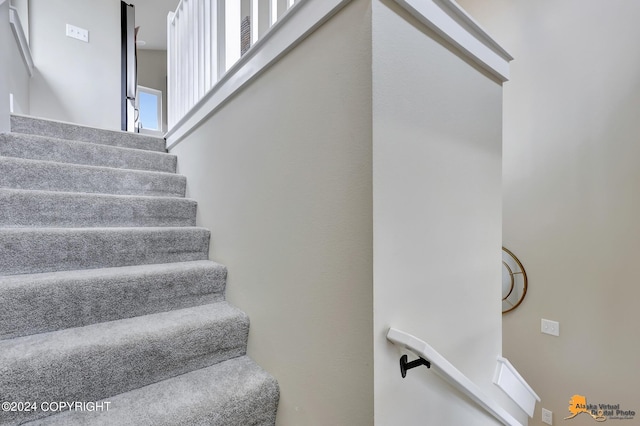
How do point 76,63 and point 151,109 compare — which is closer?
point 76,63

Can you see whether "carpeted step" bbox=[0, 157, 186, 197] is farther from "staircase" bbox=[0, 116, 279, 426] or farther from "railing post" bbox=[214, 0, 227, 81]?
"railing post" bbox=[214, 0, 227, 81]

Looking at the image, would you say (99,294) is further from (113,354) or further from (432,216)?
(432,216)

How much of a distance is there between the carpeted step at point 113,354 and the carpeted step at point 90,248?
333 mm

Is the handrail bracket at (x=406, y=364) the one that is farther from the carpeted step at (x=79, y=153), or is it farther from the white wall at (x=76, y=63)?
the white wall at (x=76, y=63)

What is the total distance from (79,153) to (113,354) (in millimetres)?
1472

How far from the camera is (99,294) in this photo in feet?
3.66

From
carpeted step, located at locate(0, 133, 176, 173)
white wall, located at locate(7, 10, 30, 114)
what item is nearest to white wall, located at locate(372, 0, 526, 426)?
carpeted step, located at locate(0, 133, 176, 173)

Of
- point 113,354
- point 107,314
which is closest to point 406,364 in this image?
point 113,354

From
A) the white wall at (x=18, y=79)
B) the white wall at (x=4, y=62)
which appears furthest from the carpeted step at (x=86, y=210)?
the white wall at (x=18, y=79)

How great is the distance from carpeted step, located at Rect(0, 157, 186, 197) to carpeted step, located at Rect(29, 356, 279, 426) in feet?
3.98

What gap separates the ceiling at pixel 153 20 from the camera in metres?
4.81

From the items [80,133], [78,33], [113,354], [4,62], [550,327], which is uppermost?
[78,33]

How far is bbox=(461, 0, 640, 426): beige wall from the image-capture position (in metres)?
1.93

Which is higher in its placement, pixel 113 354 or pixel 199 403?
pixel 113 354
